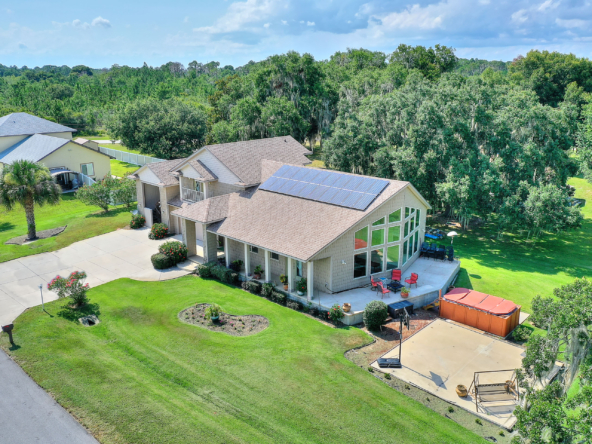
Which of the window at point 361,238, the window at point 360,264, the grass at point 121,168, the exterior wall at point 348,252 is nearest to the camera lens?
the exterior wall at point 348,252

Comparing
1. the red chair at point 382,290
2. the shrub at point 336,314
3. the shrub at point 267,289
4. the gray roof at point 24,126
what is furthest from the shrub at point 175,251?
the gray roof at point 24,126

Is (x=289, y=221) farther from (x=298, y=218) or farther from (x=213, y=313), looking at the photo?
(x=213, y=313)

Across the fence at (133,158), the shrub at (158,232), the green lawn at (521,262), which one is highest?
the fence at (133,158)

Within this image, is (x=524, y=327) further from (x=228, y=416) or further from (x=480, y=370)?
(x=228, y=416)

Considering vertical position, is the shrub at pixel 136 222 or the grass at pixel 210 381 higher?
the shrub at pixel 136 222

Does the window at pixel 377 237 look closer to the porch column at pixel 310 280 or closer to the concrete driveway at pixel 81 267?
the porch column at pixel 310 280

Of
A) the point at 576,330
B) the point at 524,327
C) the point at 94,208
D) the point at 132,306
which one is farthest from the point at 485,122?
the point at 94,208
